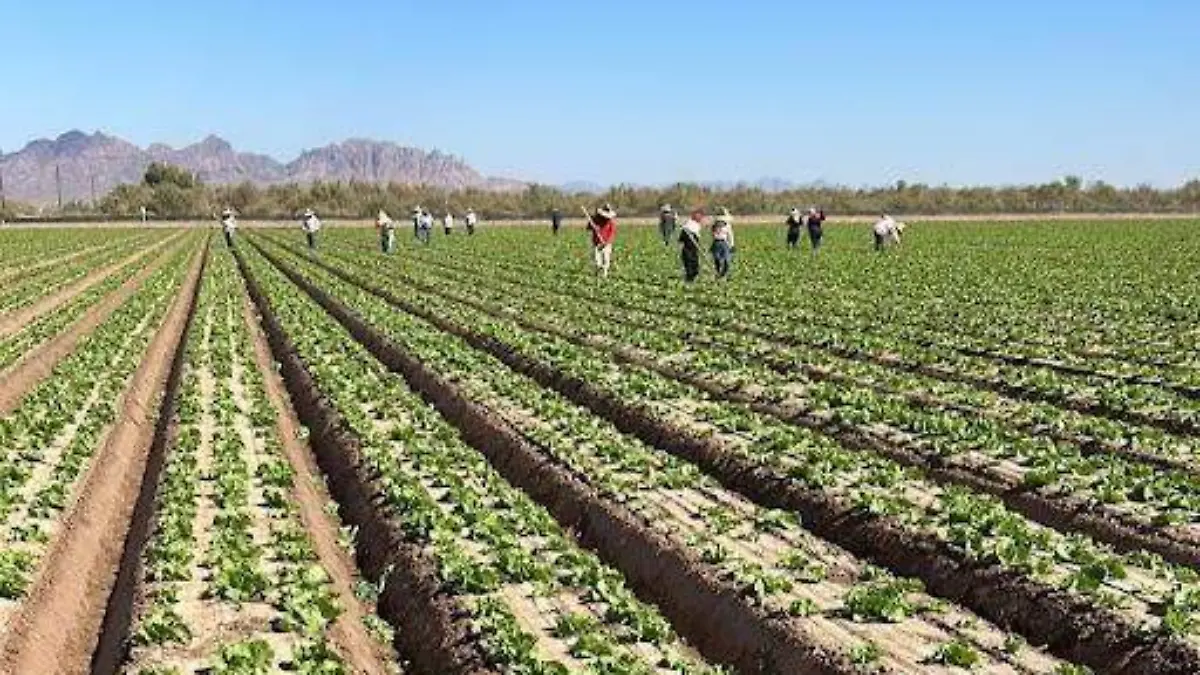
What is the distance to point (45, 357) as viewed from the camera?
2602 centimetres

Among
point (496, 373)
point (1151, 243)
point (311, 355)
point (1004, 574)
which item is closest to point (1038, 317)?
point (496, 373)

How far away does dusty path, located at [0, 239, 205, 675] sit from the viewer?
404 inches

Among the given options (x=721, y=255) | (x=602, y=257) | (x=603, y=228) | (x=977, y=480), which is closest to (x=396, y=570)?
(x=977, y=480)

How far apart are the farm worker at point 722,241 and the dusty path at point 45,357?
15.7m

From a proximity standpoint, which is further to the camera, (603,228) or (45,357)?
(603,228)

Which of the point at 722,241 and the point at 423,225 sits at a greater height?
the point at 722,241

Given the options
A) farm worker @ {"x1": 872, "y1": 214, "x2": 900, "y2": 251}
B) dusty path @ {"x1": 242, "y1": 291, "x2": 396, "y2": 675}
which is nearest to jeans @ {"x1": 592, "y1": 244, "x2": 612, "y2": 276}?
farm worker @ {"x1": 872, "y1": 214, "x2": 900, "y2": 251}

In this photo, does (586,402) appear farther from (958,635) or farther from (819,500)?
(958,635)

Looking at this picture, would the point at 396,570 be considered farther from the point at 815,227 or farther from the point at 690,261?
the point at 815,227

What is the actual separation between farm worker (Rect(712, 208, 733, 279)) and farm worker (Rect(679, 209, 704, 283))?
0.55 metres

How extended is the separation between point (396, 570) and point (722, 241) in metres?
28.1

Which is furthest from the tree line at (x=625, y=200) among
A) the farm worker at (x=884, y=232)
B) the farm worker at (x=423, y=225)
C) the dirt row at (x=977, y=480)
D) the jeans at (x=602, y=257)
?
the dirt row at (x=977, y=480)

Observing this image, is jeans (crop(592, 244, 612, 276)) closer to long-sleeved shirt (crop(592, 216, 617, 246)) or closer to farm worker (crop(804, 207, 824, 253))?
long-sleeved shirt (crop(592, 216, 617, 246))

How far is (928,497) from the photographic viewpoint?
1268 cm
